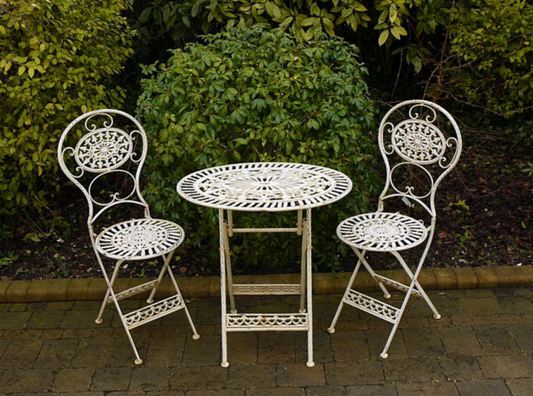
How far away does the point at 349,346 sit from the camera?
146 inches

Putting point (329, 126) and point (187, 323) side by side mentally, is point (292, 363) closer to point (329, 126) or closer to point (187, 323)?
point (187, 323)

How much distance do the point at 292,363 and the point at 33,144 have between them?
7.87 ft

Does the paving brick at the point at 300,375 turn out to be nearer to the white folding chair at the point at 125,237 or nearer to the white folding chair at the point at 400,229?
the white folding chair at the point at 400,229

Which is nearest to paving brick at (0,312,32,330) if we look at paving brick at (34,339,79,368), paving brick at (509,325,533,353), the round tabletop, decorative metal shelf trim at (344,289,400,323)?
paving brick at (34,339,79,368)

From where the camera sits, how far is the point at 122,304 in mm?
4258

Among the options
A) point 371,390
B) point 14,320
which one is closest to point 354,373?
point 371,390

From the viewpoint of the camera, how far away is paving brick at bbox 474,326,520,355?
11.9ft

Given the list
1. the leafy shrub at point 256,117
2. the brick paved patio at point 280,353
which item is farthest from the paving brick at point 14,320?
the leafy shrub at point 256,117

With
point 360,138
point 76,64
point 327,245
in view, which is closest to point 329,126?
point 360,138

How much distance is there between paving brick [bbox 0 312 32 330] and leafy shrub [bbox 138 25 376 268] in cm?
107

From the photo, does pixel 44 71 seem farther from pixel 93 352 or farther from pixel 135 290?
Answer: pixel 93 352

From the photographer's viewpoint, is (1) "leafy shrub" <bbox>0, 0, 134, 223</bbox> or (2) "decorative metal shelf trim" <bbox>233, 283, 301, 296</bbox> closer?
(2) "decorative metal shelf trim" <bbox>233, 283, 301, 296</bbox>

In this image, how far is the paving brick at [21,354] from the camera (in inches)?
143

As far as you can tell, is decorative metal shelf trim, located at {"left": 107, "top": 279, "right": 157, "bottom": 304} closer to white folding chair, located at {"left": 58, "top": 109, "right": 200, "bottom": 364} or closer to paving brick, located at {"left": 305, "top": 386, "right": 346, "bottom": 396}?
white folding chair, located at {"left": 58, "top": 109, "right": 200, "bottom": 364}
